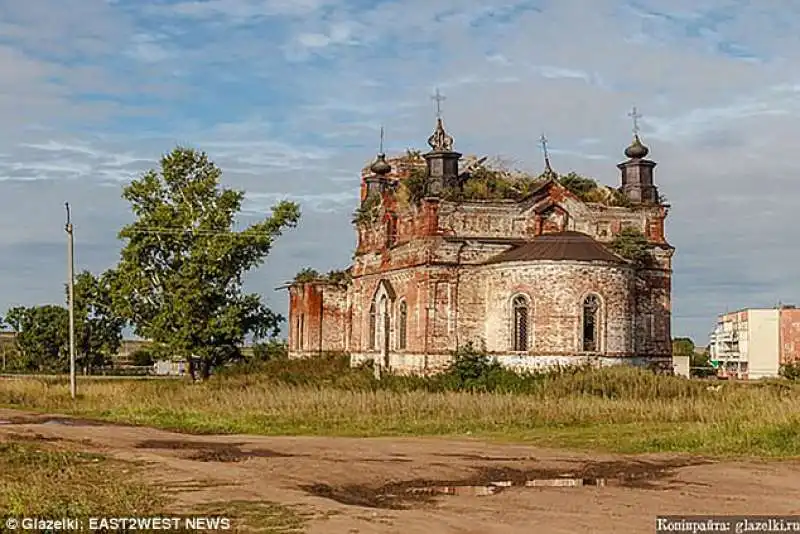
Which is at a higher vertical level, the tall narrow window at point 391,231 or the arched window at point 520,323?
the tall narrow window at point 391,231

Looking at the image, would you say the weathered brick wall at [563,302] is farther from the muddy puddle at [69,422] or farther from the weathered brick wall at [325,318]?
the muddy puddle at [69,422]

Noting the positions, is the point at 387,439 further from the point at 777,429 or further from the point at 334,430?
the point at 777,429

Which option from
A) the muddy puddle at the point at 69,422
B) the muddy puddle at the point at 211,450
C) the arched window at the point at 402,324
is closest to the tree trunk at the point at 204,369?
the arched window at the point at 402,324

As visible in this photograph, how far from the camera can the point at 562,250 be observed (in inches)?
1379

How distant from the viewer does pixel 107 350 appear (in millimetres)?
57625

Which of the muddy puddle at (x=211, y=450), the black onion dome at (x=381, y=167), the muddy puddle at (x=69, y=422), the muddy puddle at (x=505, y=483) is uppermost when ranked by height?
the black onion dome at (x=381, y=167)

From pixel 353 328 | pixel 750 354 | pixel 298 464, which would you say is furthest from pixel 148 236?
pixel 750 354

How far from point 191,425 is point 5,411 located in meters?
8.40

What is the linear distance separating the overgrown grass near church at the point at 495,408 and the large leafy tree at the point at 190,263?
19.0 feet

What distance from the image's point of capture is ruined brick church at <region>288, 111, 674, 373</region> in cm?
3500

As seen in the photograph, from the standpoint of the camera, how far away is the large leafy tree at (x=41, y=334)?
7062 centimetres

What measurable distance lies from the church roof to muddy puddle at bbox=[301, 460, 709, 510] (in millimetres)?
17682

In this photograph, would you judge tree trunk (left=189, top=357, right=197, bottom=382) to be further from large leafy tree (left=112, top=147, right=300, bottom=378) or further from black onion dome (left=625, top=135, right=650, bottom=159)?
black onion dome (left=625, top=135, right=650, bottom=159)

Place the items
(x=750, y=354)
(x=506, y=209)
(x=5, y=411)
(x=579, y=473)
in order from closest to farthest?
(x=579, y=473) → (x=5, y=411) → (x=506, y=209) → (x=750, y=354)
